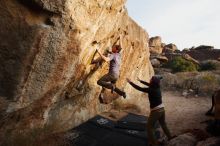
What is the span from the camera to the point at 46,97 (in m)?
10.2

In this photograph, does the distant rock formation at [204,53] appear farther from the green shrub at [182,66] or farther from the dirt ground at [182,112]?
the dirt ground at [182,112]

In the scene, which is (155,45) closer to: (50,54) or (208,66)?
(208,66)

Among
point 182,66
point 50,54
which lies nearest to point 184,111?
point 50,54

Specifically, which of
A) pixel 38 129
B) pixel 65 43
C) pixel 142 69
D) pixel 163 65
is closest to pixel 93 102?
pixel 38 129

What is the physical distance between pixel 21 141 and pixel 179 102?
40.3ft

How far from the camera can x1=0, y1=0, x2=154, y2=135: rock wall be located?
28.2 ft

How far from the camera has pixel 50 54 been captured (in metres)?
9.41

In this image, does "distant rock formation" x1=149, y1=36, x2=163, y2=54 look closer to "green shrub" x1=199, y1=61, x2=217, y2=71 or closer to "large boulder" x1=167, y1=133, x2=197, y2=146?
"green shrub" x1=199, y1=61, x2=217, y2=71

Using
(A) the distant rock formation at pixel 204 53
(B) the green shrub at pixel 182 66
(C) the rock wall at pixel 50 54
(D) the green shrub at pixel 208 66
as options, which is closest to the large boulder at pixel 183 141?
(C) the rock wall at pixel 50 54

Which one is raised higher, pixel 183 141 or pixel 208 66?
pixel 208 66

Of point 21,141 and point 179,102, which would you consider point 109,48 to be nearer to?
point 21,141

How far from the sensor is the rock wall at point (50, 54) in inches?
338

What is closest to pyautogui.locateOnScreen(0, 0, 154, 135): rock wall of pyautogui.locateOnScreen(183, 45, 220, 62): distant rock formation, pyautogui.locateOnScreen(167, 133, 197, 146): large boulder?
pyautogui.locateOnScreen(167, 133, 197, 146): large boulder

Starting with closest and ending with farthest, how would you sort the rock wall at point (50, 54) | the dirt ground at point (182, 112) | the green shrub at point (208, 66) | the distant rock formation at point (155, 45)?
the rock wall at point (50, 54) → the dirt ground at point (182, 112) → the green shrub at point (208, 66) → the distant rock formation at point (155, 45)
